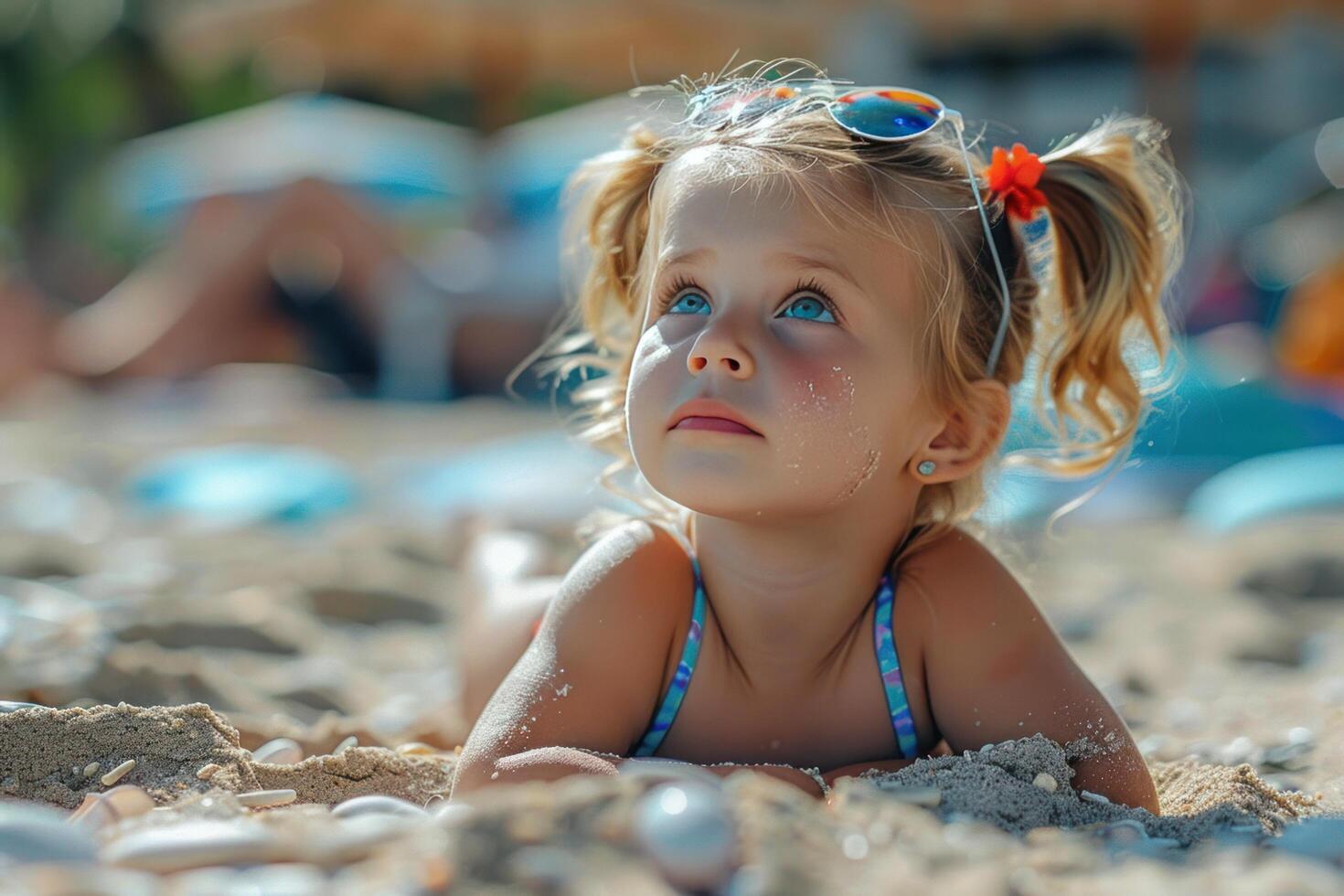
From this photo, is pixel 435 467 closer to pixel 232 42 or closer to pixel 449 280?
pixel 449 280

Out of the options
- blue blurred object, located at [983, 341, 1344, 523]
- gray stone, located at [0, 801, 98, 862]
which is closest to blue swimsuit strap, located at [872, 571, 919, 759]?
gray stone, located at [0, 801, 98, 862]

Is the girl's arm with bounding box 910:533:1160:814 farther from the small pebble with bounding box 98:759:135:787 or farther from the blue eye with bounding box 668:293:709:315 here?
the small pebble with bounding box 98:759:135:787

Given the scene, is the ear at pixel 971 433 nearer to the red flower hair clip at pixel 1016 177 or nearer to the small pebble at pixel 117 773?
the red flower hair clip at pixel 1016 177

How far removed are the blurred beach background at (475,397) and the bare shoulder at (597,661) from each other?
41 cm

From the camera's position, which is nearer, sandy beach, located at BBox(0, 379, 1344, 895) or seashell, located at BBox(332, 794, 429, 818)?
sandy beach, located at BBox(0, 379, 1344, 895)

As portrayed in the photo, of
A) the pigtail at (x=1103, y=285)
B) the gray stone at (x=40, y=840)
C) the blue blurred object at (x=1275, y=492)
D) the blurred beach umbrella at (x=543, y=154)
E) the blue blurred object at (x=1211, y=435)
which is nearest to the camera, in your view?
the gray stone at (x=40, y=840)

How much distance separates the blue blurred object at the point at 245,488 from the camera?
15.7 ft

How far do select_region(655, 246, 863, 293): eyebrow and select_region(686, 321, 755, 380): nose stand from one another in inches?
5.2

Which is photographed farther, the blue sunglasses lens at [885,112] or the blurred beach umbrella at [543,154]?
the blurred beach umbrella at [543,154]

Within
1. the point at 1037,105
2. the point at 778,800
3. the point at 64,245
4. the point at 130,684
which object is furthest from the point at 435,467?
the point at 64,245

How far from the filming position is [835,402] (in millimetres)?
1786

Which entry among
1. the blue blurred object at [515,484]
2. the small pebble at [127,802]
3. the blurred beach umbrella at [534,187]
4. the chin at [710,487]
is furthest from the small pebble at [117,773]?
the blurred beach umbrella at [534,187]

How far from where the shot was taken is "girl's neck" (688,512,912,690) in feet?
6.26

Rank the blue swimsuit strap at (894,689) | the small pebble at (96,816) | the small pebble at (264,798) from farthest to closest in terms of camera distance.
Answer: the blue swimsuit strap at (894,689), the small pebble at (264,798), the small pebble at (96,816)
